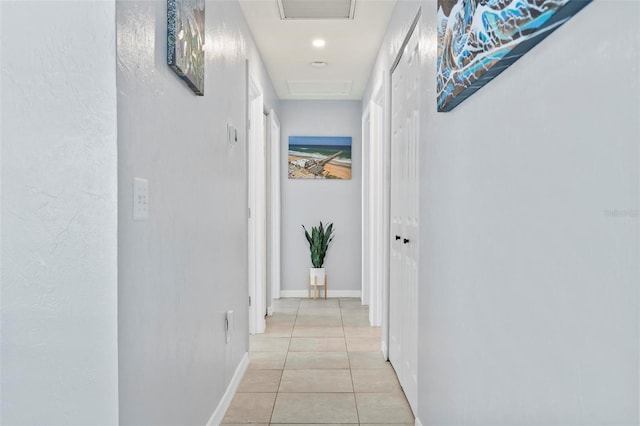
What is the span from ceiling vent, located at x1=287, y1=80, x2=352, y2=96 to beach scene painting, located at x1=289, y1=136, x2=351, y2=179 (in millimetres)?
550

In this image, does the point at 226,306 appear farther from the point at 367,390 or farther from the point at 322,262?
the point at 322,262

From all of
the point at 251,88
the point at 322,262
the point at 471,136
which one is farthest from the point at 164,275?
the point at 322,262

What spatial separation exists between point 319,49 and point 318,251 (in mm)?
2420

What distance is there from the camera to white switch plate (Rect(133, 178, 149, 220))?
138cm

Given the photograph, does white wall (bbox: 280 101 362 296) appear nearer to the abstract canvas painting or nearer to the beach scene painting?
the beach scene painting

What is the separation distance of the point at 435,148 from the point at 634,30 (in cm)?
125

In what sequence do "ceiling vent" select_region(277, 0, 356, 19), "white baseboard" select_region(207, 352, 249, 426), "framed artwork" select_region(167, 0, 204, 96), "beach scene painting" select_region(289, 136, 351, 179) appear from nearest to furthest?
"framed artwork" select_region(167, 0, 204, 96), "white baseboard" select_region(207, 352, 249, 426), "ceiling vent" select_region(277, 0, 356, 19), "beach scene painting" select_region(289, 136, 351, 179)

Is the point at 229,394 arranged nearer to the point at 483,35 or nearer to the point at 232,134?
the point at 232,134

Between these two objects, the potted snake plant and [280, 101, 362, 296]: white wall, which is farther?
[280, 101, 362, 296]: white wall

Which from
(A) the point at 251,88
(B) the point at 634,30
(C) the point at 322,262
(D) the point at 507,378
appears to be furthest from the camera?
(C) the point at 322,262

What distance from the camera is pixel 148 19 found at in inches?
57.9

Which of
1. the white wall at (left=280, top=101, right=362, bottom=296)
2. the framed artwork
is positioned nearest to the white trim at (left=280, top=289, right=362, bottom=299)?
the white wall at (left=280, top=101, right=362, bottom=296)

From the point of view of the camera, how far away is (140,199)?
1419 millimetres

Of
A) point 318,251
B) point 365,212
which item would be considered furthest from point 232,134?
point 318,251
